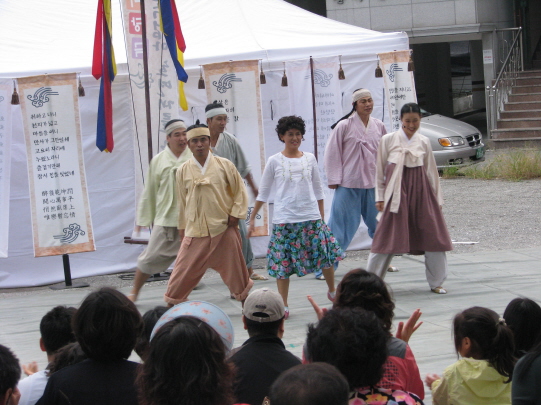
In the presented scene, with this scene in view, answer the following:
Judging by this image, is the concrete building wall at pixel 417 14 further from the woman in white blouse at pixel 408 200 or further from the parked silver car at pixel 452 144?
the woman in white blouse at pixel 408 200

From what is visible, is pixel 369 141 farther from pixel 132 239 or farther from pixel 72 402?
pixel 72 402

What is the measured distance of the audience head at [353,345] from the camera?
237cm

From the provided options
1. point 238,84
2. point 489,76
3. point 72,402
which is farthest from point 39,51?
point 489,76

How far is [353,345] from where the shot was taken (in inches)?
93.6

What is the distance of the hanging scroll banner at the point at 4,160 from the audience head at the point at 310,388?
5.41m

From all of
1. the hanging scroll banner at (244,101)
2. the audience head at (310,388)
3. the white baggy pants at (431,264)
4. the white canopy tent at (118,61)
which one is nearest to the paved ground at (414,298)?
the white baggy pants at (431,264)

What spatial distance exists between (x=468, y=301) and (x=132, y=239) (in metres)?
2.97

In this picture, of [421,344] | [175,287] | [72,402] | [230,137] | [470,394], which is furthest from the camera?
[230,137]

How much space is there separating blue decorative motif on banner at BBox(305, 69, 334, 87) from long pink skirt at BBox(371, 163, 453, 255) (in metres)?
1.81

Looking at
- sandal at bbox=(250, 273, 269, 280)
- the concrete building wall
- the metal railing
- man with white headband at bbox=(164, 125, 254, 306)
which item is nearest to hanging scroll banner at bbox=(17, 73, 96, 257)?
sandal at bbox=(250, 273, 269, 280)

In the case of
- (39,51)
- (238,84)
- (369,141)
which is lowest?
(369,141)

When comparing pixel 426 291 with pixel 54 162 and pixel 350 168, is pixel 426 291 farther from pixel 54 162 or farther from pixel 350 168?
pixel 54 162

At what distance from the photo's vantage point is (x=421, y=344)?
16.2ft

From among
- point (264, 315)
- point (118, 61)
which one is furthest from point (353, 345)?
point (118, 61)
